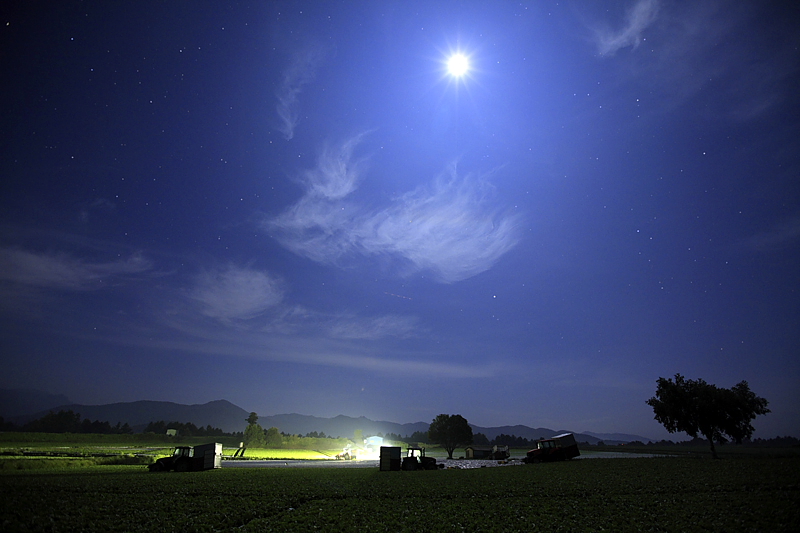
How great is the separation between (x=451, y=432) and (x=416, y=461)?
6351 centimetres

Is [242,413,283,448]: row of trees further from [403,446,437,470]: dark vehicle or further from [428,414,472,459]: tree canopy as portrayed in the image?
[403,446,437,470]: dark vehicle

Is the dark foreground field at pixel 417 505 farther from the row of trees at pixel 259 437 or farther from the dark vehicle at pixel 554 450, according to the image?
the row of trees at pixel 259 437

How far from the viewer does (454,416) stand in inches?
4043

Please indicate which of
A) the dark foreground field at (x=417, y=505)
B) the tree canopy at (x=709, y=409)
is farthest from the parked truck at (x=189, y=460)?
the tree canopy at (x=709, y=409)

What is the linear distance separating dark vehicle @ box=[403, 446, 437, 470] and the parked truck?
21.8 metres

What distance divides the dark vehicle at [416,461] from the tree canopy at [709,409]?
38.2 metres

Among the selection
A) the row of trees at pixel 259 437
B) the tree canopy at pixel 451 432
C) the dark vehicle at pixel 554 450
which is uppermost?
the dark vehicle at pixel 554 450

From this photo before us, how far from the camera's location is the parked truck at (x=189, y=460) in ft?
129

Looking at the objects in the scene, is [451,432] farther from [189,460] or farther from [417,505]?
[417,505]

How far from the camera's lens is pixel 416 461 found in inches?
1688

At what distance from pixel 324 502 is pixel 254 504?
3694mm

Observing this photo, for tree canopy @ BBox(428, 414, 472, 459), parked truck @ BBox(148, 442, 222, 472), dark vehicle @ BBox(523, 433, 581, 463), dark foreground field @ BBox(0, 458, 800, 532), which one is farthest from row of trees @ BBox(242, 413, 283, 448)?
dark foreground field @ BBox(0, 458, 800, 532)

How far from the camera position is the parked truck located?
39.4 meters

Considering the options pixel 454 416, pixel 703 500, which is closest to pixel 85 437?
pixel 454 416
